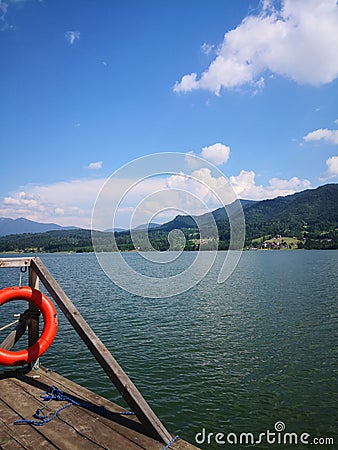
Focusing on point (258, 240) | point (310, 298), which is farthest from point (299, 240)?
point (310, 298)

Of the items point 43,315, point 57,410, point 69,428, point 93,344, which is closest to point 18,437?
point 69,428

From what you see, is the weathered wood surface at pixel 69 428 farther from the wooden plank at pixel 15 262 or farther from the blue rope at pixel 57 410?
the wooden plank at pixel 15 262

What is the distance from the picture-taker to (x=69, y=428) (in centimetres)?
484

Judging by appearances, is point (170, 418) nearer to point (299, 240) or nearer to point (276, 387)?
point (276, 387)

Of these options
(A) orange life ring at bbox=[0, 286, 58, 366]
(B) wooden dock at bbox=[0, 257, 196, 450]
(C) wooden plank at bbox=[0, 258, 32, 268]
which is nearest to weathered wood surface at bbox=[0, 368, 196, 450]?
(B) wooden dock at bbox=[0, 257, 196, 450]

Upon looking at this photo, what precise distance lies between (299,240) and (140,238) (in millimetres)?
172117

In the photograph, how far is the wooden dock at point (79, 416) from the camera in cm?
449

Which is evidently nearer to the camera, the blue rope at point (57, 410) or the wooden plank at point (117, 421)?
the wooden plank at point (117, 421)

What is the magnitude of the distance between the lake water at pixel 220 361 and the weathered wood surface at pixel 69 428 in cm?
287

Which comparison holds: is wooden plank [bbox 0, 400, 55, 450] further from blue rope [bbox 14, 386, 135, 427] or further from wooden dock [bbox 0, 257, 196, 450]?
blue rope [bbox 14, 386, 135, 427]

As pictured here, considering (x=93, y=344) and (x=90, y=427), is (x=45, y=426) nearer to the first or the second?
(x=90, y=427)

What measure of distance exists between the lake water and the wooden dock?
9.42ft

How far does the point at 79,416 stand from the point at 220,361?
7879mm

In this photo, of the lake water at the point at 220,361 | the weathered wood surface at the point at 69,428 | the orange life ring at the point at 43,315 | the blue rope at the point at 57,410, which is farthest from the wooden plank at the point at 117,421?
the lake water at the point at 220,361
